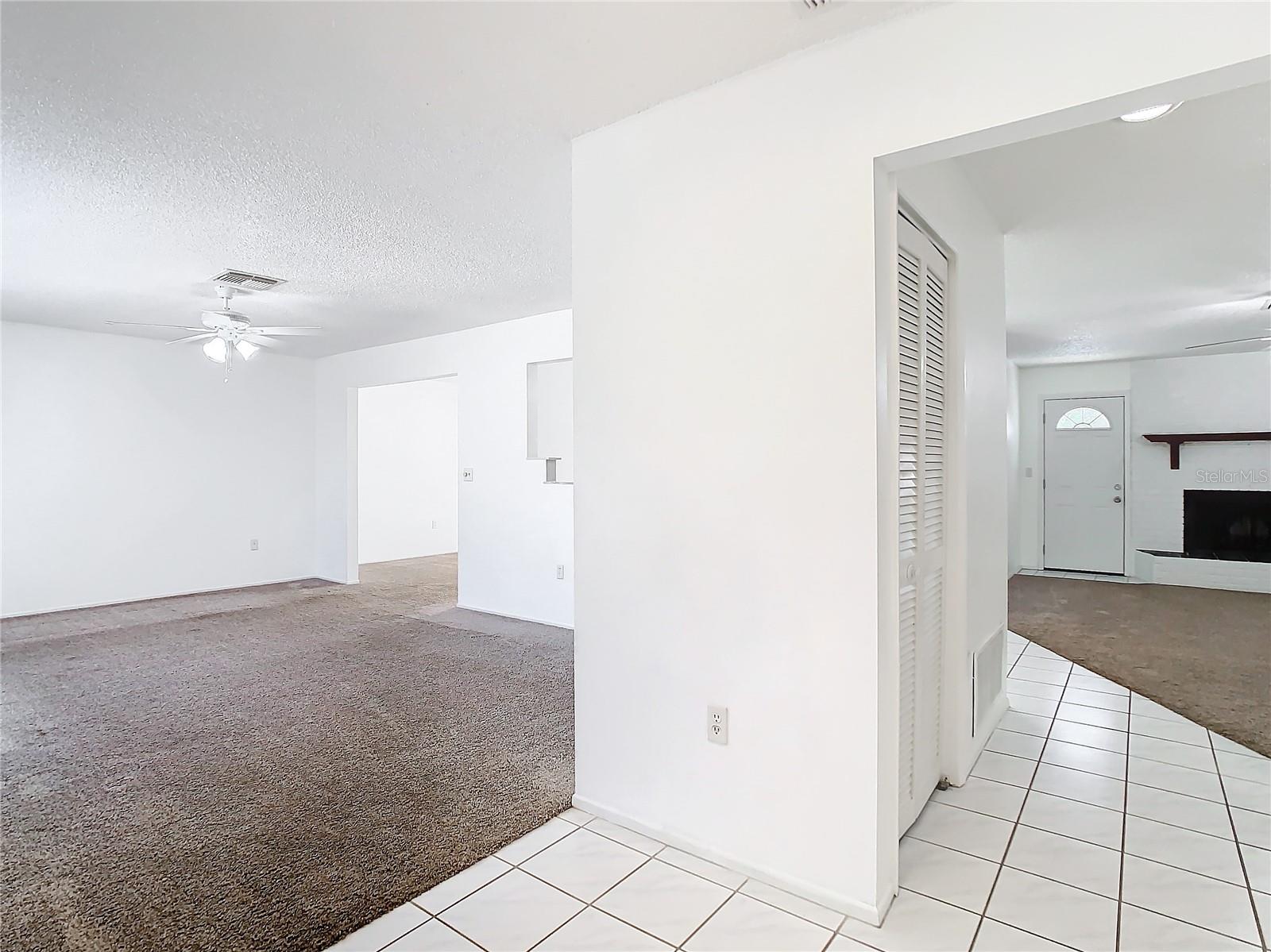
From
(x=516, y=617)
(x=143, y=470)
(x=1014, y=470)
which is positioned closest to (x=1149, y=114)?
(x=516, y=617)

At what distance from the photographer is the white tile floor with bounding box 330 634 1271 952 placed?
181cm

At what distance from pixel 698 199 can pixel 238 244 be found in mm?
2761

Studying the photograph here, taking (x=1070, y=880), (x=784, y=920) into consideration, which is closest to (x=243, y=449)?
(x=784, y=920)

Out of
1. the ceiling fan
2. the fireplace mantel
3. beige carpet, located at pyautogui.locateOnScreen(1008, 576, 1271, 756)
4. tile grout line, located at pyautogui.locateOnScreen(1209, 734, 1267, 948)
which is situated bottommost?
tile grout line, located at pyautogui.locateOnScreen(1209, 734, 1267, 948)

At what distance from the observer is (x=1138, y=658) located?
4.48 m

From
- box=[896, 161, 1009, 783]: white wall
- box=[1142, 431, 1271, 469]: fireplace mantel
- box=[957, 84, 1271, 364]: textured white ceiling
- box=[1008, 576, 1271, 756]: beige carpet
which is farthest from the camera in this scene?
box=[1142, 431, 1271, 469]: fireplace mantel

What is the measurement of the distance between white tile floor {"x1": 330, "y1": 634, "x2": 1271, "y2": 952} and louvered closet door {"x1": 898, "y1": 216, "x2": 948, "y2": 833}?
260 millimetres

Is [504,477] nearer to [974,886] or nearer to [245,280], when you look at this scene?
[245,280]

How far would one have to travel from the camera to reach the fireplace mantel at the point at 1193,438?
22.3ft

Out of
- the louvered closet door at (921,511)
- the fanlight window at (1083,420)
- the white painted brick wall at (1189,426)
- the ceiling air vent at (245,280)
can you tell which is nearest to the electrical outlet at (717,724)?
the louvered closet door at (921,511)

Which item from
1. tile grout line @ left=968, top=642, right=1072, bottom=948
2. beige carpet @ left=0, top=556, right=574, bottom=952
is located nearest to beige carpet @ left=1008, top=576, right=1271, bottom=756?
tile grout line @ left=968, top=642, right=1072, bottom=948

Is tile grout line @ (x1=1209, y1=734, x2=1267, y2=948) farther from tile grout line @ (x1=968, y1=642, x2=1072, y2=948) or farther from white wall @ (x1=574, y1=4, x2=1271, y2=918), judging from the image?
white wall @ (x1=574, y1=4, x2=1271, y2=918)

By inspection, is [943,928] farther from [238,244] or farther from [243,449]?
[243,449]

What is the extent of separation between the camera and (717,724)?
2146 millimetres
